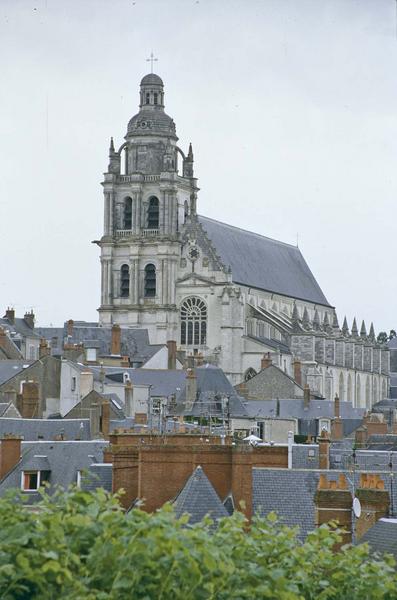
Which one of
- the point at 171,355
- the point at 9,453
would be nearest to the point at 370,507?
the point at 9,453

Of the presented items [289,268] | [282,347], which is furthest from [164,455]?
[289,268]

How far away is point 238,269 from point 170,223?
7221 millimetres

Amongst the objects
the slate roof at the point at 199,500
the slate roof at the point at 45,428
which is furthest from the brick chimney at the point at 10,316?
the slate roof at the point at 199,500

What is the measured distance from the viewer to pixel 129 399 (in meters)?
83.9

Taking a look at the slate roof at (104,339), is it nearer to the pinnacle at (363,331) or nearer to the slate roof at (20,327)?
the slate roof at (20,327)

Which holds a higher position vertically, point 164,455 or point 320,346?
point 320,346

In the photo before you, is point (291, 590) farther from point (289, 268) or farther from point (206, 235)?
point (289, 268)

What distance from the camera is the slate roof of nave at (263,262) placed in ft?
430

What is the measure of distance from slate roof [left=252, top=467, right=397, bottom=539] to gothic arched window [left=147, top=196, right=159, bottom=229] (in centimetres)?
8946

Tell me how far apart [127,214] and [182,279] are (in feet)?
21.0

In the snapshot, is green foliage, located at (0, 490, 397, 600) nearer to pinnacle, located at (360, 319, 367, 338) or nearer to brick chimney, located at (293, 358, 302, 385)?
brick chimney, located at (293, 358, 302, 385)

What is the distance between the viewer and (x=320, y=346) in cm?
12875

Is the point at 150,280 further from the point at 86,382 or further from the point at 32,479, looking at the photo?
the point at 32,479

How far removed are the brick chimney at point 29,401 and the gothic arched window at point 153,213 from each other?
52.1 m
